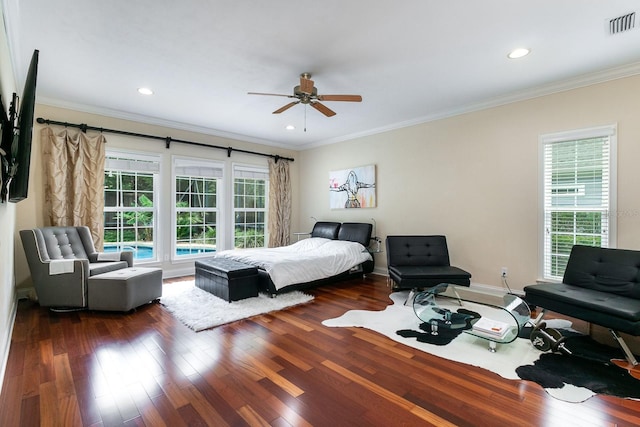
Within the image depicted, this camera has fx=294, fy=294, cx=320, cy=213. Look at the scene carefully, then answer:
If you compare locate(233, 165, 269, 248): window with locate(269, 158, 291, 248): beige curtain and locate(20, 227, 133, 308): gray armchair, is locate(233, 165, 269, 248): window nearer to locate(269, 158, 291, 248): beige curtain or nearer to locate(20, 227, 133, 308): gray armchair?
locate(269, 158, 291, 248): beige curtain

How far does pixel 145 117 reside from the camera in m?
4.76

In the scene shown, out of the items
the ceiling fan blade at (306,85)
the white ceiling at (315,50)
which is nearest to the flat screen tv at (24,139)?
the white ceiling at (315,50)

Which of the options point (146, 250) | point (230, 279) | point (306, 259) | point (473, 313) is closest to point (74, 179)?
point (146, 250)

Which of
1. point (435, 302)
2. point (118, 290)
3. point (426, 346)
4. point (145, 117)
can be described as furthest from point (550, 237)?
point (145, 117)

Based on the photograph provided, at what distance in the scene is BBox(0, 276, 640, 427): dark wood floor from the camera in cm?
168

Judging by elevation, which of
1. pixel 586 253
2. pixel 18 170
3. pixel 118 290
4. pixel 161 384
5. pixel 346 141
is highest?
pixel 346 141

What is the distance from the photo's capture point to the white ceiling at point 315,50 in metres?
2.23

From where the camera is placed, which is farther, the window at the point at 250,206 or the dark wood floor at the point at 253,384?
the window at the point at 250,206

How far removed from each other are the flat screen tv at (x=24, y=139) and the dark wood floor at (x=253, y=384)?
1.33 meters

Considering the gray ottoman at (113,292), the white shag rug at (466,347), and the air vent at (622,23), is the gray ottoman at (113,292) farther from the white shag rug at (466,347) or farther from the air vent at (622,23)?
the air vent at (622,23)

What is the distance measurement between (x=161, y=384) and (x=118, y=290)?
5.77 ft

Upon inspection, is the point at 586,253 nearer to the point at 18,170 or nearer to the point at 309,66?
the point at 309,66

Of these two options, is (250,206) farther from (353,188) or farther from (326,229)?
(353,188)

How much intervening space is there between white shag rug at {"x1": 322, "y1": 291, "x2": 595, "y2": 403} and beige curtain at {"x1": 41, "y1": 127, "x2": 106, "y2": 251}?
3.76 meters
